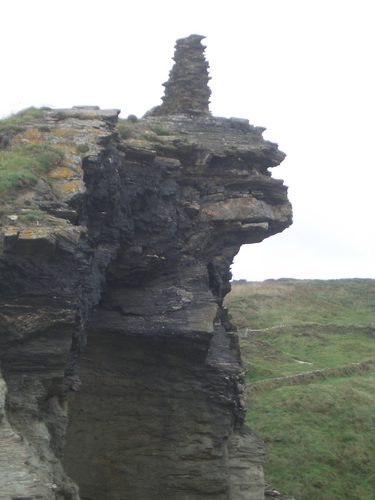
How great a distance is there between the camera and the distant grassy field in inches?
1040

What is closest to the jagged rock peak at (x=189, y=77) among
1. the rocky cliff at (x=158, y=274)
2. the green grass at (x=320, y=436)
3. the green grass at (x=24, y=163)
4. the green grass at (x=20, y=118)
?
the rocky cliff at (x=158, y=274)

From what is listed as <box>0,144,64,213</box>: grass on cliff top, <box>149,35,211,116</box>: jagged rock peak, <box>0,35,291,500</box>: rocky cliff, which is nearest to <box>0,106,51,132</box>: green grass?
<box>0,35,291,500</box>: rocky cliff

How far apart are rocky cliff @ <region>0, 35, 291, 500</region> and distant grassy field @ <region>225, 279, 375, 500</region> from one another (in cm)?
527

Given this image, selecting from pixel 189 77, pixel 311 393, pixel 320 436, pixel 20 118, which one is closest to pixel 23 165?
pixel 20 118

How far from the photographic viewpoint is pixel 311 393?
32.9m

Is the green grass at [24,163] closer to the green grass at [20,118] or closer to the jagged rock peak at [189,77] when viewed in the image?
the green grass at [20,118]

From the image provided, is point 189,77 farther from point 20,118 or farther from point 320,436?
point 320,436

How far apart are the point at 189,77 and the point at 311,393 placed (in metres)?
15.6

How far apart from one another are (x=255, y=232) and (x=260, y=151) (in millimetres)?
2497

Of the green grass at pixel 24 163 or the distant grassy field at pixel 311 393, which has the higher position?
the green grass at pixel 24 163

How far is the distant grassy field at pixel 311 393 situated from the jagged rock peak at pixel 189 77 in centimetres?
1305

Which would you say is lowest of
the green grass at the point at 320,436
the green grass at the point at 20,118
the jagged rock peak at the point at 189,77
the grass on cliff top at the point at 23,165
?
the green grass at the point at 320,436

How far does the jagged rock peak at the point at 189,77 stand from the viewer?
79.7 ft

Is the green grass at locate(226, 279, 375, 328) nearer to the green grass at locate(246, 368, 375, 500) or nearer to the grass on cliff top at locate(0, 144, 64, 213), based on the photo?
the green grass at locate(246, 368, 375, 500)
